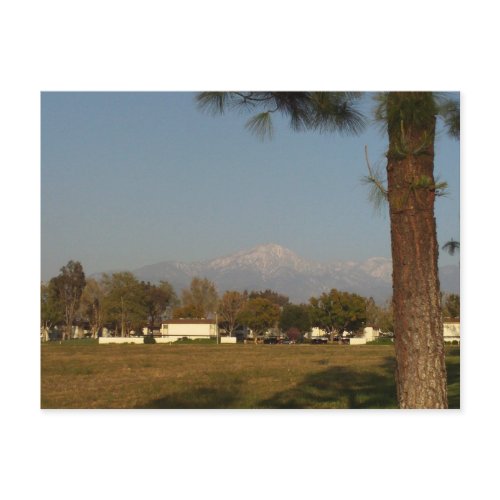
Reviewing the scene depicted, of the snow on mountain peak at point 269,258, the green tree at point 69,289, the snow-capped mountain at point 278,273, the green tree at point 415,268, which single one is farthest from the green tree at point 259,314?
the green tree at point 415,268

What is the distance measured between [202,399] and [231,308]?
73 cm

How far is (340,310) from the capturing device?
20.7 feet

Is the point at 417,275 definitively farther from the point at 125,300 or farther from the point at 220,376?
the point at 220,376

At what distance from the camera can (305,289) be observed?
606cm

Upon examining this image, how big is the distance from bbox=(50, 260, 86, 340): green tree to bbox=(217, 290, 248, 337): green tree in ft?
3.34

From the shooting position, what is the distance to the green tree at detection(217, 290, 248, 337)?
5.94 metres

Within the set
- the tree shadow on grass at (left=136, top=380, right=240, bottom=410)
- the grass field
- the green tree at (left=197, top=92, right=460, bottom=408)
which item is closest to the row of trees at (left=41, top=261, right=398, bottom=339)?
the grass field

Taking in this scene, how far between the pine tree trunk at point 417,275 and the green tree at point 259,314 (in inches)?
59.1

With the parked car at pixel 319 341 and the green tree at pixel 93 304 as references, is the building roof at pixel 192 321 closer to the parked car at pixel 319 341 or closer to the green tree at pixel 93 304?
the green tree at pixel 93 304

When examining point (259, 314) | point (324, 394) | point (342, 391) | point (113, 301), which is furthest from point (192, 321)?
point (342, 391)

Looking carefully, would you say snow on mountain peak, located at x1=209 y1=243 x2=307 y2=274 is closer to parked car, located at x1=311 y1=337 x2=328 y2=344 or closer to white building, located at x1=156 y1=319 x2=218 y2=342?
white building, located at x1=156 y1=319 x2=218 y2=342

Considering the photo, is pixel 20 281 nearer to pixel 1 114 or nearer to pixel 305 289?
pixel 1 114

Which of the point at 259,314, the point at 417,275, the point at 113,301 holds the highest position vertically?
the point at 417,275
